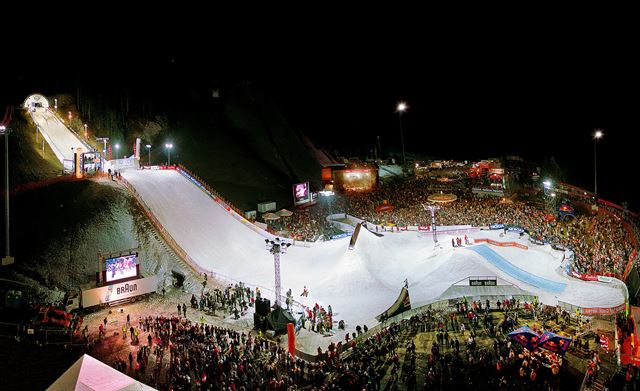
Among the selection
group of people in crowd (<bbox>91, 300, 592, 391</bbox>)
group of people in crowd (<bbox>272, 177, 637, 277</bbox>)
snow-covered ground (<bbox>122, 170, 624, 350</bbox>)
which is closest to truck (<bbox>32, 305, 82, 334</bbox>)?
group of people in crowd (<bbox>91, 300, 592, 391</bbox>)

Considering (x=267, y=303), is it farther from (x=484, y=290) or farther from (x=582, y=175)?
(x=582, y=175)

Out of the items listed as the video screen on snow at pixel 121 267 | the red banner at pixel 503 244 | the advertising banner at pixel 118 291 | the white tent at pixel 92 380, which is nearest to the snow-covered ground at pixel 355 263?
the red banner at pixel 503 244

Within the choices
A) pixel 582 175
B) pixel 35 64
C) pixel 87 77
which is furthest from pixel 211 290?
pixel 582 175

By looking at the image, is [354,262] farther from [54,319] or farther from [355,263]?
[54,319]

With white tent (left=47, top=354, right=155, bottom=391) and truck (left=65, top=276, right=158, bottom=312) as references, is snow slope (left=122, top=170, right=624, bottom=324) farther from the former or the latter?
white tent (left=47, top=354, right=155, bottom=391)

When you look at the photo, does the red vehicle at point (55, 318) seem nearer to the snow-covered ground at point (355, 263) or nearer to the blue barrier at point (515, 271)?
the snow-covered ground at point (355, 263)

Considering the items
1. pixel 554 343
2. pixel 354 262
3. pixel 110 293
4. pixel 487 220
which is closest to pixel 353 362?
pixel 554 343
